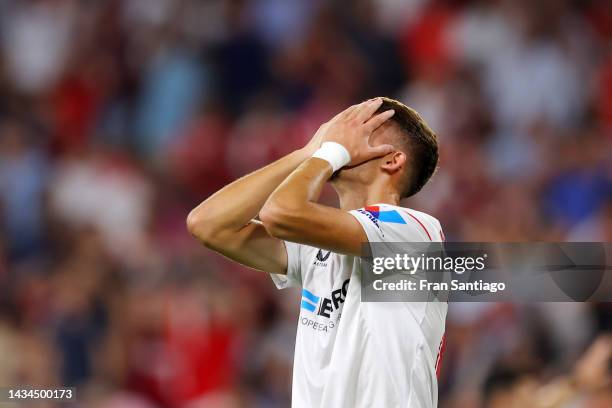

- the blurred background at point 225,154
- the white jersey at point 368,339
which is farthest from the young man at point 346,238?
the blurred background at point 225,154

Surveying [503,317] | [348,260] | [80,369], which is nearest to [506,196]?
[503,317]

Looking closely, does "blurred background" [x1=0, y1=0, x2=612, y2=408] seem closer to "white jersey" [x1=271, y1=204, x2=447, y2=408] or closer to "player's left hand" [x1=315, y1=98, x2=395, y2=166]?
"white jersey" [x1=271, y1=204, x2=447, y2=408]

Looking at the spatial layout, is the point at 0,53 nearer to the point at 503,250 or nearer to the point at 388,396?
the point at 503,250

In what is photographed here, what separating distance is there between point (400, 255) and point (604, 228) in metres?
4.10

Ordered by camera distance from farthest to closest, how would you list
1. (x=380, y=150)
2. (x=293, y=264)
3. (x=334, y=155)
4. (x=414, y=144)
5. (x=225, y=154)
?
(x=225, y=154) < (x=293, y=264) < (x=414, y=144) < (x=380, y=150) < (x=334, y=155)

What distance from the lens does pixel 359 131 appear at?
387cm

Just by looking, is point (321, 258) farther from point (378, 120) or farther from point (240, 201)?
point (378, 120)

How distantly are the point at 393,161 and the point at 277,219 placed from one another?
59 cm

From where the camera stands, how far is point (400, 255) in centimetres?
375

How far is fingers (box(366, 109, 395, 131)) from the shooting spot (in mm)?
3891

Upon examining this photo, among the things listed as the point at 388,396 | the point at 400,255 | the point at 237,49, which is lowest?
the point at 388,396

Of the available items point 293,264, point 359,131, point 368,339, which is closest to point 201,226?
point 293,264

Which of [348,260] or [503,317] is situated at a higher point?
[503,317]

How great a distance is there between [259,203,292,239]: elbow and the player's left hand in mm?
393
